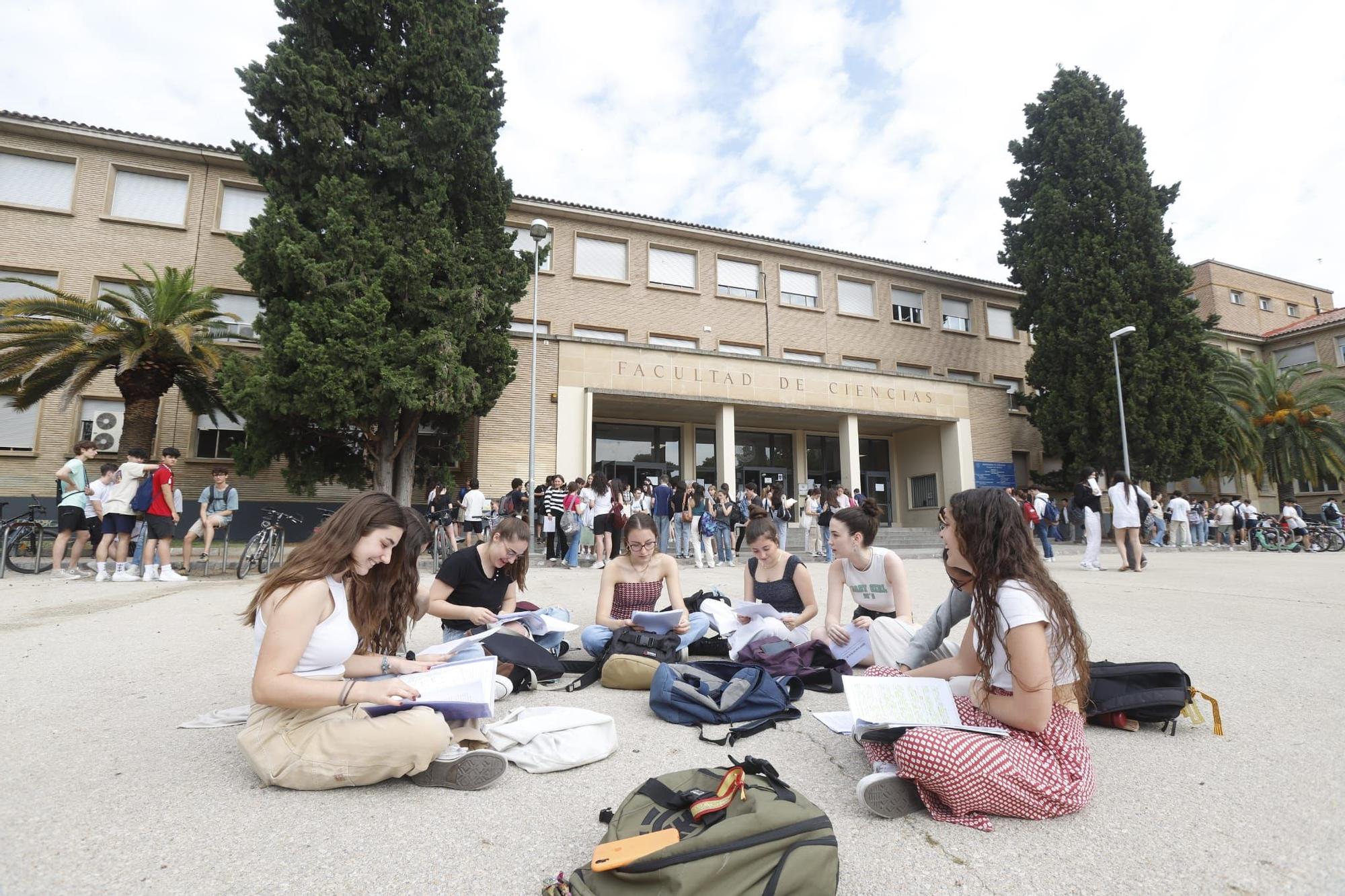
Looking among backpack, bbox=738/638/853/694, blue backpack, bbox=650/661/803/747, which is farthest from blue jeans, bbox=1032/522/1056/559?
blue backpack, bbox=650/661/803/747

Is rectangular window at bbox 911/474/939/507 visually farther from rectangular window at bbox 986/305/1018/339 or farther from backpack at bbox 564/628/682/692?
backpack at bbox 564/628/682/692

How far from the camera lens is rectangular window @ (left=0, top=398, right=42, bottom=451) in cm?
1731

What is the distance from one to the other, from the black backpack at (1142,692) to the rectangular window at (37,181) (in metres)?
25.4

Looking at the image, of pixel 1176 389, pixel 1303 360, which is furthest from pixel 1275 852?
pixel 1303 360

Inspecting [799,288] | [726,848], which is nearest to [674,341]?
[799,288]

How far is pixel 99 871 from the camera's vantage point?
6.59 feet

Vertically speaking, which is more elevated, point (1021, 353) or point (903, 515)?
point (1021, 353)

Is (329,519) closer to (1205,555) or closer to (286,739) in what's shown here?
(286,739)

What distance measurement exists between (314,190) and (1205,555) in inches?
900

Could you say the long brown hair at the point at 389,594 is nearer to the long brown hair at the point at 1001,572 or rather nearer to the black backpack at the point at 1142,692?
the long brown hair at the point at 1001,572

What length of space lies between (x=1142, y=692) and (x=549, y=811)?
9.50ft

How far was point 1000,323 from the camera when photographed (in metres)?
28.0

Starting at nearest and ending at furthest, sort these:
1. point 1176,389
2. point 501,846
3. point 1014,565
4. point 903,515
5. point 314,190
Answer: point 501,846 → point 1014,565 → point 314,190 → point 1176,389 → point 903,515

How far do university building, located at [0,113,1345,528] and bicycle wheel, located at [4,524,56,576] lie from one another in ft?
16.9
